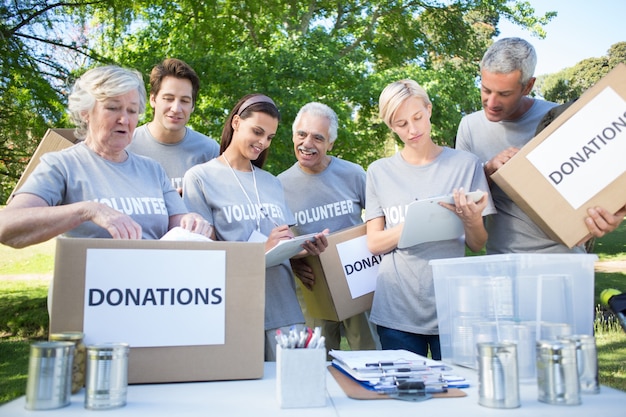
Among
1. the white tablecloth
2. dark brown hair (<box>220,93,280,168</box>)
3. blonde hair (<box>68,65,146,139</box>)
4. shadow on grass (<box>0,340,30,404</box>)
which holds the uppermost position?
dark brown hair (<box>220,93,280,168</box>)

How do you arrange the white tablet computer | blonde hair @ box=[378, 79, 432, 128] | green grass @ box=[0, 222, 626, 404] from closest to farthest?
1. the white tablet computer
2. blonde hair @ box=[378, 79, 432, 128]
3. green grass @ box=[0, 222, 626, 404]

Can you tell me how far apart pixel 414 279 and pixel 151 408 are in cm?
137

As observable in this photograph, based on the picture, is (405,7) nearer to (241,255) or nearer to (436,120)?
(436,120)

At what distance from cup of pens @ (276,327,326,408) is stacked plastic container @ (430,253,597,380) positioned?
1.87 feet

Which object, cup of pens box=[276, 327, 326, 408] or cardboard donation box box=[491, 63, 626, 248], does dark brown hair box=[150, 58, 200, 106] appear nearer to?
cardboard donation box box=[491, 63, 626, 248]

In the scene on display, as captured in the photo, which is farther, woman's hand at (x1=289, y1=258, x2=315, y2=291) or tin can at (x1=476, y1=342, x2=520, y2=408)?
woman's hand at (x1=289, y1=258, x2=315, y2=291)

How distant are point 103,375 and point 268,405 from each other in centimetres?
37

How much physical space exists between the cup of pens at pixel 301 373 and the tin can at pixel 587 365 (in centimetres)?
60

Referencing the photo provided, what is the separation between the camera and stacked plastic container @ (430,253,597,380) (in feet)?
5.26

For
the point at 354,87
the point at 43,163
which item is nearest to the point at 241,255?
the point at 43,163

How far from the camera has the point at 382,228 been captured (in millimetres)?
2545

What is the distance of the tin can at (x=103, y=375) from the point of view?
4.23 ft

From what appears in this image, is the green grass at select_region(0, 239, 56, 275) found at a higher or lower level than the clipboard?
higher

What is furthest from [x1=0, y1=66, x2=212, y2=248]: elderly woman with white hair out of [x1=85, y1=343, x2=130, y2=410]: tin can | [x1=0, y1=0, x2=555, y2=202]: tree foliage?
[x1=0, y1=0, x2=555, y2=202]: tree foliage
